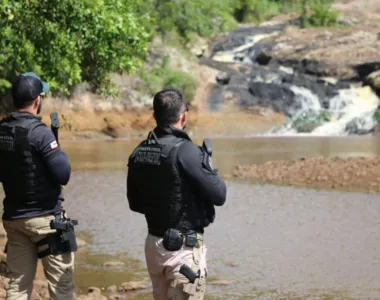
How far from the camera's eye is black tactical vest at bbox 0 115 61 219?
5.50 metres

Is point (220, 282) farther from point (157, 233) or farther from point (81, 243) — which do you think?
point (157, 233)

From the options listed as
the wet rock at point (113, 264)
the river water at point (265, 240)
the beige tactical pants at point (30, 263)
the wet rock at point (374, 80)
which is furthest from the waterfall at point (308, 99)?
the beige tactical pants at point (30, 263)

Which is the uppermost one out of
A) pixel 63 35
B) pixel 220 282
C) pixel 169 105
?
pixel 63 35

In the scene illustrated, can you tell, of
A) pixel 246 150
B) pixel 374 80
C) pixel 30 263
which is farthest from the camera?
pixel 374 80

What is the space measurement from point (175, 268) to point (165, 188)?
1.56ft

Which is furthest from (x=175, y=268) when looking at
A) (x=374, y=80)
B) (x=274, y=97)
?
(x=374, y=80)

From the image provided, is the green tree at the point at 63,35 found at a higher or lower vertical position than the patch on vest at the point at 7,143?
higher

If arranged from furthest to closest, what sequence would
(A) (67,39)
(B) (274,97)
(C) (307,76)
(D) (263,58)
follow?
1. (D) (263,58)
2. (C) (307,76)
3. (B) (274,97)
4. (A) (67,39)

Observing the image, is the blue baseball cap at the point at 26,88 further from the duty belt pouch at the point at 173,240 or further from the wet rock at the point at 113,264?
the wet rock at the point at 113,264

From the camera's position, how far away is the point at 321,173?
1898 centimetres

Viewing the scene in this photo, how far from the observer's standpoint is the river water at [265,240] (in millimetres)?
8766

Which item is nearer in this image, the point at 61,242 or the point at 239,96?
the point at 61,242

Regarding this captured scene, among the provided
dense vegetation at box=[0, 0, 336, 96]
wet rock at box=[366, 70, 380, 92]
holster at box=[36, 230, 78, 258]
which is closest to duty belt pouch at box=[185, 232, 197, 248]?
holster at box=[36, 230, 78, 258]

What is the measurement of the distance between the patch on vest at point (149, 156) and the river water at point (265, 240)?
3432 mm
